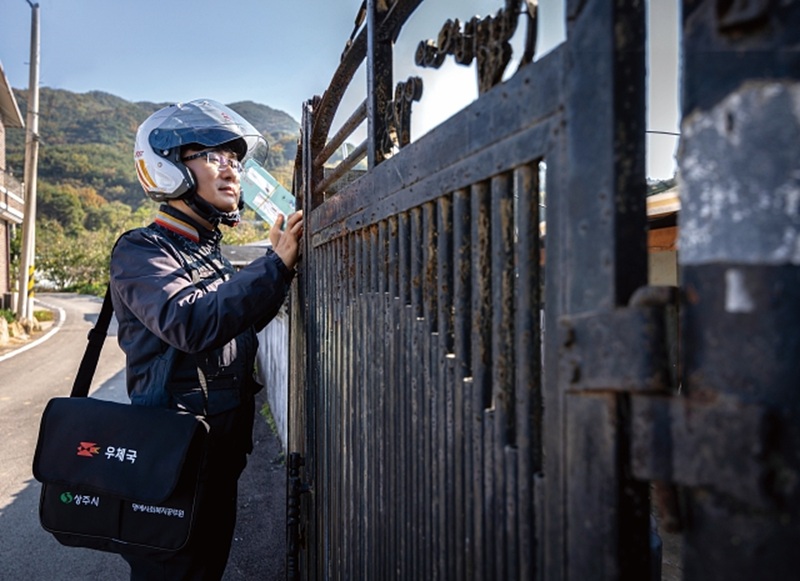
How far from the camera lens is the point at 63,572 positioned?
393 centimetres

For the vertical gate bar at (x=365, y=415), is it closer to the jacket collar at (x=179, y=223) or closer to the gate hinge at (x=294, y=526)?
the gate hinge at (x=294, y=526)

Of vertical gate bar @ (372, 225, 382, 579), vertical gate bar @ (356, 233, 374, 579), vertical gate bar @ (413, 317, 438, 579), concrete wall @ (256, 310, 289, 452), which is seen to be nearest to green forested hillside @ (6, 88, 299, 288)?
concrete wall @ (256, 310, 289, 452)

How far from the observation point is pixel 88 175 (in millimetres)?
118688

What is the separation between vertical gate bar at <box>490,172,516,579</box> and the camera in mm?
1153

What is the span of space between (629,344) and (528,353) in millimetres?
287

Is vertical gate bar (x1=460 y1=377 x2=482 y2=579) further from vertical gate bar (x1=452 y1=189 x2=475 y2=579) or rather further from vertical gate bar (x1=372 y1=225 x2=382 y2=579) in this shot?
vertical gate bar (x1=372 y1=225 x2=382 y2=579)

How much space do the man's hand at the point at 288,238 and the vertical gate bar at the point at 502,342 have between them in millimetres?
1632

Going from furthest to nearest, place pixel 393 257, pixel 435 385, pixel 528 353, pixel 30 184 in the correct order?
pixel 30 184
pixel 393 257
pixel 435 385
pixel 528 353

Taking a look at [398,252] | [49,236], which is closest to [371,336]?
[398,252]

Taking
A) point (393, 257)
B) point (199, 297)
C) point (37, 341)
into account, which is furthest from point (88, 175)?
point (393, 257)

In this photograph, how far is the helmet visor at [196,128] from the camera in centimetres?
276

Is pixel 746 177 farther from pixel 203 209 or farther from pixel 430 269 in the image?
pixel 203 209

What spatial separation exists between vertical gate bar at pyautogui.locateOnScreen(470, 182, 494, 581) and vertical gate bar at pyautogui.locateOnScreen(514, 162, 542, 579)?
138mm

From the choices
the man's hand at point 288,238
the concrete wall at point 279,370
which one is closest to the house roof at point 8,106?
the concrete wall at point 279,370
